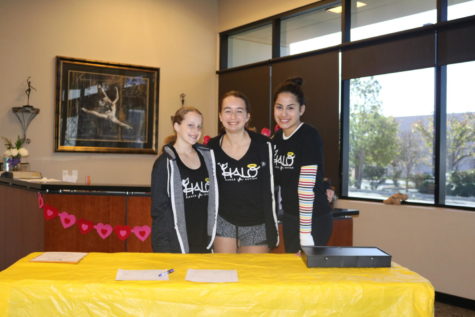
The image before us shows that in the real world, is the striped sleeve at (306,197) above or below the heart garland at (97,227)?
above

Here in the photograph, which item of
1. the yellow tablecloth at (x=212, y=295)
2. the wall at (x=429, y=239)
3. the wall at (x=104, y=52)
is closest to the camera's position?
the yellow tablecloth at (x=212, y=295)

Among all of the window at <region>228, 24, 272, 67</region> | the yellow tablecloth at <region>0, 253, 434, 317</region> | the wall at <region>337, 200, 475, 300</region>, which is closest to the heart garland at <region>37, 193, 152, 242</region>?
the yellow tablecloth at <region>0, 253, 434, 317</region>

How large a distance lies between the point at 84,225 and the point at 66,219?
0.49ft

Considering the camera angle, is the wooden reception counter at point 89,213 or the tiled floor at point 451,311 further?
the tiled floor at point 451,311

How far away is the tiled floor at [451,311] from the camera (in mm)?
4395

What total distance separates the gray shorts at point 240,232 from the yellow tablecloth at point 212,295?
0.73 m

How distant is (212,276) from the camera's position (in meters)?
1.85

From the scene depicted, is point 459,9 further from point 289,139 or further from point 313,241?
point 313,241

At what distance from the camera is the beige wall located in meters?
6.63

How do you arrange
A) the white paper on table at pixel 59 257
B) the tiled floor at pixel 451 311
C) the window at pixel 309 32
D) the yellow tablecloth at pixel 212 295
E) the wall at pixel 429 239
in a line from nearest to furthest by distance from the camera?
the yellow tablecloth at pixel 212 295, the white paper on table at pixel 59 257, the tiled floor at pixel 451 311, the wall at pixel 429 239, the window at pixel 309 32

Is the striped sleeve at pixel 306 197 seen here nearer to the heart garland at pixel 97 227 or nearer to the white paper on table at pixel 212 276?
the white paper on table at pixel 212 276

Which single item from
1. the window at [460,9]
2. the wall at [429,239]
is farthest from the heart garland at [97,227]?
the window at [460,9]

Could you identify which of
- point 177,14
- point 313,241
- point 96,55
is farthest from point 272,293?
point 177,14

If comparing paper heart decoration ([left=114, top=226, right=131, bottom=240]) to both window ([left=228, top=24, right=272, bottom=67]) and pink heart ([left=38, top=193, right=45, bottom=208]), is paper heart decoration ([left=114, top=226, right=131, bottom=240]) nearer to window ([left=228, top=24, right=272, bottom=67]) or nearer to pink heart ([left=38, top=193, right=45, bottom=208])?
pink heart ([left=38, top=193, right=45, bottom=208])
